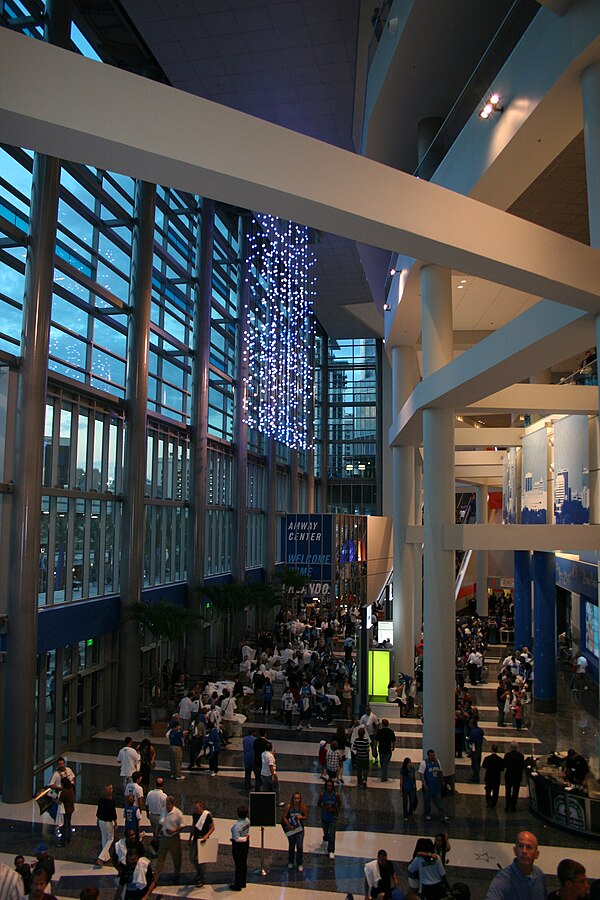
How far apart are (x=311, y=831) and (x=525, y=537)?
205 inches

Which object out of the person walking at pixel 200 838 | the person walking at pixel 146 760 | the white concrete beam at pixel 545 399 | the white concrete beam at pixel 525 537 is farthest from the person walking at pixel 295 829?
the white concrete beam at pixel 545 399

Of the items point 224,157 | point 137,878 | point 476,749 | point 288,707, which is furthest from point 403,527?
point 224,157

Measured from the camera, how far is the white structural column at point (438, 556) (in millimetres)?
11859

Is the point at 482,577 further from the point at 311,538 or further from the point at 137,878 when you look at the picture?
the point at 137,878

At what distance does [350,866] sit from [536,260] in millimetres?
7211

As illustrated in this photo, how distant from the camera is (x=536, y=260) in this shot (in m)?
5.65

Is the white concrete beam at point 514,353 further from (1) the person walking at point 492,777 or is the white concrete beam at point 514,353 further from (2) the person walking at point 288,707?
(2) the person walking at point 288,707

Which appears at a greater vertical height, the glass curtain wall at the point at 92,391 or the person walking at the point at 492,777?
the glass curtain wall at the point at 92,391

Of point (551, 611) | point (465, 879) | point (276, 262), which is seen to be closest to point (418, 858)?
point (465, 879)

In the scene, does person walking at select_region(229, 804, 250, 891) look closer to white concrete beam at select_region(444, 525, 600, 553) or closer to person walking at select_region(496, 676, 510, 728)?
white concrete beam at select_region(444, 525, 600, 553)

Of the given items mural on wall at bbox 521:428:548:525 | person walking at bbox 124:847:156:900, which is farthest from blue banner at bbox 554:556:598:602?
person walking at bbox 124:847:156:900

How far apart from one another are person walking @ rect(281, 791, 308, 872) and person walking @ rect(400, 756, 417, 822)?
1.96 meters

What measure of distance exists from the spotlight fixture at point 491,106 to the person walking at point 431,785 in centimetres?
865

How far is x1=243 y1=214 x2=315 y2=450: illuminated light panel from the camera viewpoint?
83.4ft
